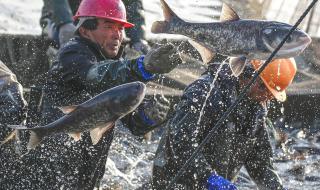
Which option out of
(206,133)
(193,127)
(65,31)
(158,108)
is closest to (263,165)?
(206,133)

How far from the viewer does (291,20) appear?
16953 mm

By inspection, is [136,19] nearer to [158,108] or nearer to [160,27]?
[158,108]

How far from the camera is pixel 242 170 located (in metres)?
7.38

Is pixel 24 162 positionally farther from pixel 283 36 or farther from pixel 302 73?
pixel 302 73

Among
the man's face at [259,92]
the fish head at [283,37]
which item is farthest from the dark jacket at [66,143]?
the fish head at [283,37]

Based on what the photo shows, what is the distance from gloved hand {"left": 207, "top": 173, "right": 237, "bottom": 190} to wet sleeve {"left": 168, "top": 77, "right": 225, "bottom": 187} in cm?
10

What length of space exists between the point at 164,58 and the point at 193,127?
1.03 m

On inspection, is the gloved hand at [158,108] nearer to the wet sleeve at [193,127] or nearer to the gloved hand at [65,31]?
the wet sleeve at [193,127]

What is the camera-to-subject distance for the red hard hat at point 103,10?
16.6 ft

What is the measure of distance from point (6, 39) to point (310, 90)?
508cm

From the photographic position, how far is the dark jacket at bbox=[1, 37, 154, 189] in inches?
186

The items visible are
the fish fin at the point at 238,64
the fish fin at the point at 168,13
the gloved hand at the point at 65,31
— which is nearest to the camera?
the fish fin at the point at 238,64

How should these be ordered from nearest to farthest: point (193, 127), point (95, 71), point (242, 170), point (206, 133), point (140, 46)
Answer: point (95, 71), point (193, 127), point (206, 133), point (242, 170), point (140, 46)

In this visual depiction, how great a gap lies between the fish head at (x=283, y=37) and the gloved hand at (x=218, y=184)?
1330 mm
